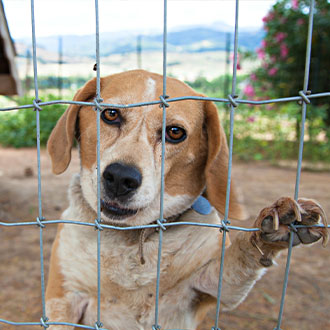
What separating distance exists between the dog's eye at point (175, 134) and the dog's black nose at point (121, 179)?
331 millimetres

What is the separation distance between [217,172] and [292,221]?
0.60m

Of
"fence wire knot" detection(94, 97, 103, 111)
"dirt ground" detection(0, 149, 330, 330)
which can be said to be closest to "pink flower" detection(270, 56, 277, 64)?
"dirt ground" detection(0, 149, 330, 330)

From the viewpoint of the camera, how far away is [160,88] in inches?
64.4

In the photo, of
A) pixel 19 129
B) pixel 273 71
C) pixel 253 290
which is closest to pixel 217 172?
pixel 253 290

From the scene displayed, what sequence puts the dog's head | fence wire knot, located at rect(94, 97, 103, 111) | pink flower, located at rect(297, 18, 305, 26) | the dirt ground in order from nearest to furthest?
fence wire knot, located at rect(94, 97, 103, 111), the dog's head, the dirt ground, pink flower, located at rect(297, 18, 305, 26)

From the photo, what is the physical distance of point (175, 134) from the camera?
1597 millimetres

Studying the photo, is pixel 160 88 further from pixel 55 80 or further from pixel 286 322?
pixel 55 80

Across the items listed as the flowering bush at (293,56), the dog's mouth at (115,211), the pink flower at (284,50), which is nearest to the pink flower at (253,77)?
the flowering bush at (293,56)

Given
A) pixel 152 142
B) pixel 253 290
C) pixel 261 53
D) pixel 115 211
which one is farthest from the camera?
pixel 261 53

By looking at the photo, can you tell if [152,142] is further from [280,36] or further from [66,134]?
[280,36]

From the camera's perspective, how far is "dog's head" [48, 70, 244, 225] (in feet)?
4.91

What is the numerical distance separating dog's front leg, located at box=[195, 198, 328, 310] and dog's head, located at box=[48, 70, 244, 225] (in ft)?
0.88

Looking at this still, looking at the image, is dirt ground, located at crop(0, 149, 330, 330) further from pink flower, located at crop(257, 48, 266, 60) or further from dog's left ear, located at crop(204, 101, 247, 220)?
pink flower, located at crop(257, 48, 266, 60)

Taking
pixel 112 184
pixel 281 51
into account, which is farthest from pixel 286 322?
pixel 281 51
